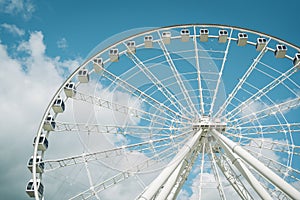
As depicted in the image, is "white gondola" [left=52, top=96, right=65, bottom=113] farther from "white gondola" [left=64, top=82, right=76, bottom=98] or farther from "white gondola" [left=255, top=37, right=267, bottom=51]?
"white gondola" [left=255, top=37, right=267, bottom=51]

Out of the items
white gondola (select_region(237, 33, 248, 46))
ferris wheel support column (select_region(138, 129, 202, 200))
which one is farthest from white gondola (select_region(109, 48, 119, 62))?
white gondola (select_region(237, 33, 248, 46))

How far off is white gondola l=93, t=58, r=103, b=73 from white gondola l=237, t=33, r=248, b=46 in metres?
11.0

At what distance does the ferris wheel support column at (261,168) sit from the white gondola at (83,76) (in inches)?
398

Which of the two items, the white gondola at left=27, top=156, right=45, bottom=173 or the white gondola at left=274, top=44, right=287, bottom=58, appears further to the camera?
the white gondola at left=274, top=44, right=287, bottom=58

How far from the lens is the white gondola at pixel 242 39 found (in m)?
26.1

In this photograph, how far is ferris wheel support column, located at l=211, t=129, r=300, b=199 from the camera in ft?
46.6

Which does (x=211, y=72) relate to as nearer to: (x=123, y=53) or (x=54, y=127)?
A: (x=123, y=53)

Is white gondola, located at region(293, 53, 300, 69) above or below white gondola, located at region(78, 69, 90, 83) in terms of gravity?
above

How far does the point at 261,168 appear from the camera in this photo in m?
15.9

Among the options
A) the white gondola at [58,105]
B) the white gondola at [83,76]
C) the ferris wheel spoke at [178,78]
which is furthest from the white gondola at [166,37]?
the white gondola at [58,105]

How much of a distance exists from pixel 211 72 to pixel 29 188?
48.9ft

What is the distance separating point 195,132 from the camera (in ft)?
70.9

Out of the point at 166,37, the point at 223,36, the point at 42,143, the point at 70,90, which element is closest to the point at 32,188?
the point at 42,143

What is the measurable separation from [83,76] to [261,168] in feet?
46.2
